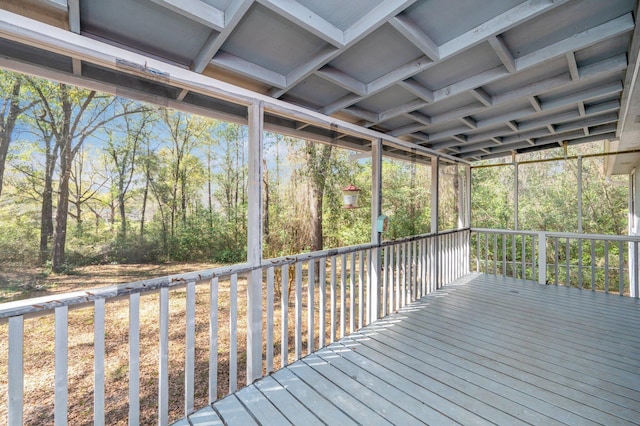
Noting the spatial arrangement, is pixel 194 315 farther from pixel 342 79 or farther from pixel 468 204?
→ pixel 468 204

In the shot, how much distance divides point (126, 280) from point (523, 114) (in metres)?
3.94

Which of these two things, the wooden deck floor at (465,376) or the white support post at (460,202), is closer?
the wooden deck floor at (465,376)

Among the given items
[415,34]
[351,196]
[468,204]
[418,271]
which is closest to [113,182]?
[415,34]

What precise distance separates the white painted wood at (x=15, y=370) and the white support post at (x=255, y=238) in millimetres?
1192

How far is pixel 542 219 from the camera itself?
29.5 feet

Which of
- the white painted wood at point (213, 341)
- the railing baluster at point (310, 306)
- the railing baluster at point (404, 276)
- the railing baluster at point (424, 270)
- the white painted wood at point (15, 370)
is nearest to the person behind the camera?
the white painted wood at point (15, 370)

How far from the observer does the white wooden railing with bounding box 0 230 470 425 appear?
1.42m

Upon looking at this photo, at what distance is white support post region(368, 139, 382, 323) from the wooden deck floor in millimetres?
235

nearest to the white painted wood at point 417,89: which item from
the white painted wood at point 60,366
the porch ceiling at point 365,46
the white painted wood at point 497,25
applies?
the porch ceiling at point 365,46

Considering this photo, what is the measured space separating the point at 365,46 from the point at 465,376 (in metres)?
2.49

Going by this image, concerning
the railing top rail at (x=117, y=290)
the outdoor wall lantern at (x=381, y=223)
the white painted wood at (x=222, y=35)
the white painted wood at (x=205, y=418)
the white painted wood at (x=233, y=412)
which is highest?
the white painted wood at (x=222, y=35)

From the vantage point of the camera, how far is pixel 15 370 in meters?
1.30

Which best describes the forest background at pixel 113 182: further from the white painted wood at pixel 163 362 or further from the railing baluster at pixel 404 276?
the railing baluster at pixel 404 276

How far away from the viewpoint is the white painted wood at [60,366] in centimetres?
142
